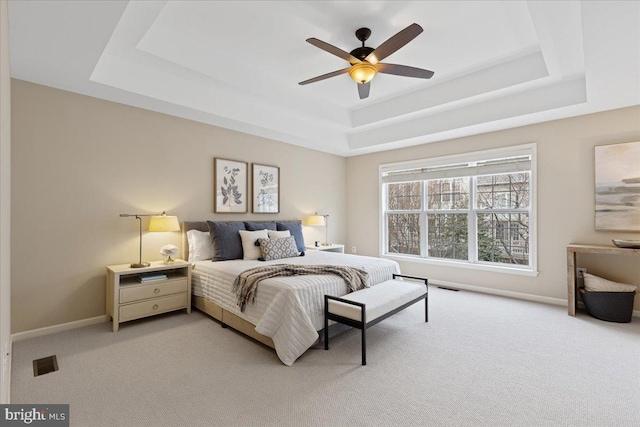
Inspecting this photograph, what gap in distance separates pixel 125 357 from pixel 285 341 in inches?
54.2

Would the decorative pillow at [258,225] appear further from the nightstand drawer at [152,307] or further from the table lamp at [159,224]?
the nightstand drawer at [152,307]

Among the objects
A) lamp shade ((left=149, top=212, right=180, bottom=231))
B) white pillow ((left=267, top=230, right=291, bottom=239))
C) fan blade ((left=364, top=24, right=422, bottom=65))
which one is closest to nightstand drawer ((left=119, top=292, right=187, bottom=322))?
lamp shade ((left=149, top=212, right=180, bottom=231))

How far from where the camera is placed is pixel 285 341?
2.42 m

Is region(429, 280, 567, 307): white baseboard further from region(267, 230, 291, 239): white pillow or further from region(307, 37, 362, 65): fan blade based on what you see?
region(307, 37, 362, 65): fan blade

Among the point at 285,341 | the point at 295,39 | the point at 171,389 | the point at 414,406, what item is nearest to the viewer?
the point at 414,406

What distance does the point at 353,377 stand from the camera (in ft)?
7.29

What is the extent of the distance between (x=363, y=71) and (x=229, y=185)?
257 cm

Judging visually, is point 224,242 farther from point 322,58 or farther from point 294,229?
point 322,58

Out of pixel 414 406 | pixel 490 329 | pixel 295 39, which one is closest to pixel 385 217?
pixel 490 329

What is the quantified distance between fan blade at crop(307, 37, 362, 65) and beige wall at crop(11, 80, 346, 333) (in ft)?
7.74

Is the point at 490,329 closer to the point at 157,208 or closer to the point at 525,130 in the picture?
the point at 525,130

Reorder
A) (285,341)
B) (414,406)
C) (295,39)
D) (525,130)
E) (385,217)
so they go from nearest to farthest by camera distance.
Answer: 1. (414,406)
2. (285,341)
3. (295,39)
4. (525,130)
5. (385,217)

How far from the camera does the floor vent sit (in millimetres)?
2252

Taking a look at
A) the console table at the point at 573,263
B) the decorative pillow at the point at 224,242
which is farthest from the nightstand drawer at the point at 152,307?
the console table at the point at 573,263
